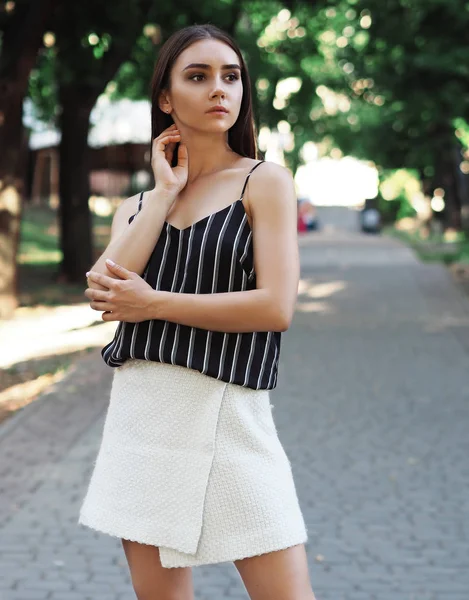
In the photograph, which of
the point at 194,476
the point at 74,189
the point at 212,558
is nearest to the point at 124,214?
the point at 194,476

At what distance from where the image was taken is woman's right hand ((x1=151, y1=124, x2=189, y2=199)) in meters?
2.63

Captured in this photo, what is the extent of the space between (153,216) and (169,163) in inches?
7.2

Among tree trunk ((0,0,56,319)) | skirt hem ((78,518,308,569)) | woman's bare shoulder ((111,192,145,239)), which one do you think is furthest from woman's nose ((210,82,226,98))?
tree trunk ((0,0,56,319))

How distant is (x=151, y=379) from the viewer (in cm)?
255

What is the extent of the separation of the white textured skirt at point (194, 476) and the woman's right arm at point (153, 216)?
0.82 ft

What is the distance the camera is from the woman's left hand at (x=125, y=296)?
8.20ft

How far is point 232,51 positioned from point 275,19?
67.9 feet

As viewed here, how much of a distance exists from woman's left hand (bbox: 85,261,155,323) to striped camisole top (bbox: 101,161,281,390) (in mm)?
60

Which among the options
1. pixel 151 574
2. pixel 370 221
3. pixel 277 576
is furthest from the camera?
pixel 370 221

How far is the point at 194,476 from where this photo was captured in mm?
2490

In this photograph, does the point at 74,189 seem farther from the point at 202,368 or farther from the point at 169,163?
the point at 202,368

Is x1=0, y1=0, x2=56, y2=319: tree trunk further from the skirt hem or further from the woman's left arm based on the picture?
the skirt hem

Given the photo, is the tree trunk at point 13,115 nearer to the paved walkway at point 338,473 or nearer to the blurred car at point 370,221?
the paved walkway at point 338,473

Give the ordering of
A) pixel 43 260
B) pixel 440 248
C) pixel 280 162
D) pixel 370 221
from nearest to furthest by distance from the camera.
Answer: pixel 280 162 → pixel 43 260 → pixel 440 248 → pixel 370 221
